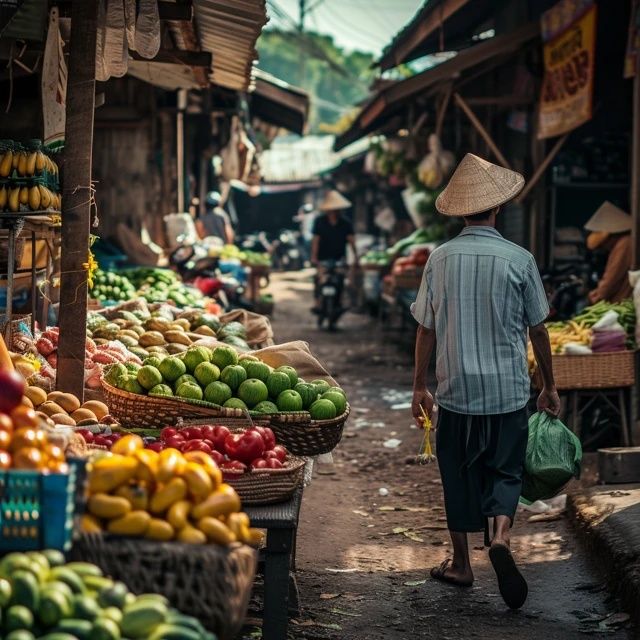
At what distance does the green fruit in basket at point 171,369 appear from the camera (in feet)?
20.0

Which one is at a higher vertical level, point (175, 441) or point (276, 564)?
point (175, 441)

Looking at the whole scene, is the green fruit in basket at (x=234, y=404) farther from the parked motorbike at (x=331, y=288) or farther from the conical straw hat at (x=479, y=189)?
the parked motorbike at (x=331, y=288)

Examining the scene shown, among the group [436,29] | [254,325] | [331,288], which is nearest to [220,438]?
[254,325]

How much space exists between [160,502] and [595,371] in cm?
542

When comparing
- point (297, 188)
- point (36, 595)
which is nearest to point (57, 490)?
point (36, 595)

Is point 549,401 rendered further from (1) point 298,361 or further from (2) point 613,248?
(2) point 613,248

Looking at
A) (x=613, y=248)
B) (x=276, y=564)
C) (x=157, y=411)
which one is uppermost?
(x=613, y=248)

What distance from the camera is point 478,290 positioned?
5715 millimetres

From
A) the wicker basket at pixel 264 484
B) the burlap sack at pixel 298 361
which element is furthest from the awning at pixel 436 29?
the wicker basket at pixel 264 484

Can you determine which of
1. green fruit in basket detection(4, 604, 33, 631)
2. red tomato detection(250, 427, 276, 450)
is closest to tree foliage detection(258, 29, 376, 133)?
red tomato detection(250, 427, 276, 450)

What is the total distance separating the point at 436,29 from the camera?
14664 mm

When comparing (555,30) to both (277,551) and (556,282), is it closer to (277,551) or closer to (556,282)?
(556,282)

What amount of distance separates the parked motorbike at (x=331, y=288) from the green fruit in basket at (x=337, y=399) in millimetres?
12854

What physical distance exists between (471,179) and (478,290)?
0.62 meters
